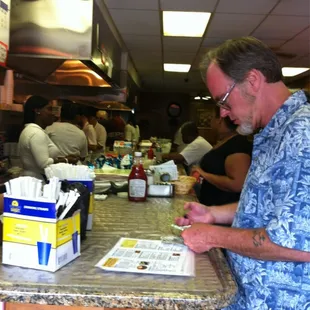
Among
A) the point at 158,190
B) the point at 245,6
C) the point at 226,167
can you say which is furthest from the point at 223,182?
the point at 245,6

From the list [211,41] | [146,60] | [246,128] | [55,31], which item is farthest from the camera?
[146,60]

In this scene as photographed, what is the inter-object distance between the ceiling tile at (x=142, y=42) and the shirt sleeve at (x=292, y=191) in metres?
5.30

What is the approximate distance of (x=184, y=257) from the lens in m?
1.42

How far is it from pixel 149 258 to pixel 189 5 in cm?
383

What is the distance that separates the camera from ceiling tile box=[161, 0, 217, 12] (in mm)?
4453

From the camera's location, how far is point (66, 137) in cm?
585

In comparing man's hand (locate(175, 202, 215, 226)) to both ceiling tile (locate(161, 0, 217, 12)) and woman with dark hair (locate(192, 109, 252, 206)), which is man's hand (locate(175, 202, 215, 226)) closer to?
woman with dark hair (locate(192, 109, 252, 206))

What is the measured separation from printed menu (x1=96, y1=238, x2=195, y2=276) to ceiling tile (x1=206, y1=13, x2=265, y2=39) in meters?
4.01

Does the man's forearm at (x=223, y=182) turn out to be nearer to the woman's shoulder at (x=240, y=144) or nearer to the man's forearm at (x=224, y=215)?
the woman's shoulder at (x=240, y=144)

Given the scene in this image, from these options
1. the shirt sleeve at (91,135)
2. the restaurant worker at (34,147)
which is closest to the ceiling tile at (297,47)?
the restaurant worker at (34,147)

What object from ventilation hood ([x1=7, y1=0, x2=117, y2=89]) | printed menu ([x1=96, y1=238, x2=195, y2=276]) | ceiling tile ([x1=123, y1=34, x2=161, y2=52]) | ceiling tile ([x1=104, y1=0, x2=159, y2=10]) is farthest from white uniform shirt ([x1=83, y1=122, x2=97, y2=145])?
printed menu ([x1=96, y1=238, x2=195, y2=276])

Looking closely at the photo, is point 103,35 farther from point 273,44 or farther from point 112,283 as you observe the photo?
point 273,44

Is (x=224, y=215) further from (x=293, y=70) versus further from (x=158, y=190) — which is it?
(x=293, y=70)

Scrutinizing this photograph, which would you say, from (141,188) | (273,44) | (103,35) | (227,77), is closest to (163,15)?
(103,35)
